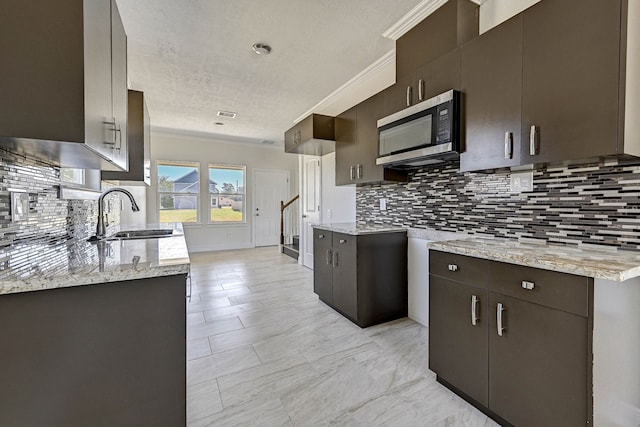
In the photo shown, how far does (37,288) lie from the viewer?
92 centimetres

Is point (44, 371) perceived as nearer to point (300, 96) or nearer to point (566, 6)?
point (566, 6)

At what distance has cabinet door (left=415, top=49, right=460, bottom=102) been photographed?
1.92 metres

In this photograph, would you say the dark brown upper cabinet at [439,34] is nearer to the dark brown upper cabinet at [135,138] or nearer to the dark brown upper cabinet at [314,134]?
the dark brown upper cabinet at [314,134]

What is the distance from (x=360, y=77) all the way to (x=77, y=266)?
3357 millimetres

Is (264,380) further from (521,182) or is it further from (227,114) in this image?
(227,114)

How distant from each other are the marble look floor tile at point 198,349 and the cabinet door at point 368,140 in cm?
208

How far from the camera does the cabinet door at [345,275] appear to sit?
268 cm

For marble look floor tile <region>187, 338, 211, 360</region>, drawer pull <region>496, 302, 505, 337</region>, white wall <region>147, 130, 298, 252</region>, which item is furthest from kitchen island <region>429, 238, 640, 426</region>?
white wall <region>147, 130, 298, 252</region>

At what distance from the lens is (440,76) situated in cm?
202

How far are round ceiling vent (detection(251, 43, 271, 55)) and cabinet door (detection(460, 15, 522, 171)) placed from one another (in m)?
1.84

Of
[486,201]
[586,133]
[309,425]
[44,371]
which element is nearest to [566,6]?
[586,133]

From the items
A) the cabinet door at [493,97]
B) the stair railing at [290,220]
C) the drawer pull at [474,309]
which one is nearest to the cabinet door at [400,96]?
the cabinet door at [493,97]

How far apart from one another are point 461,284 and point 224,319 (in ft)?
7.39

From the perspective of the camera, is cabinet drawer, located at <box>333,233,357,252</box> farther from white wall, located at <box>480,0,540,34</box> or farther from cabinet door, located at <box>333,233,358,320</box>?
white wall, located at <box>480,0,540,34</box>
